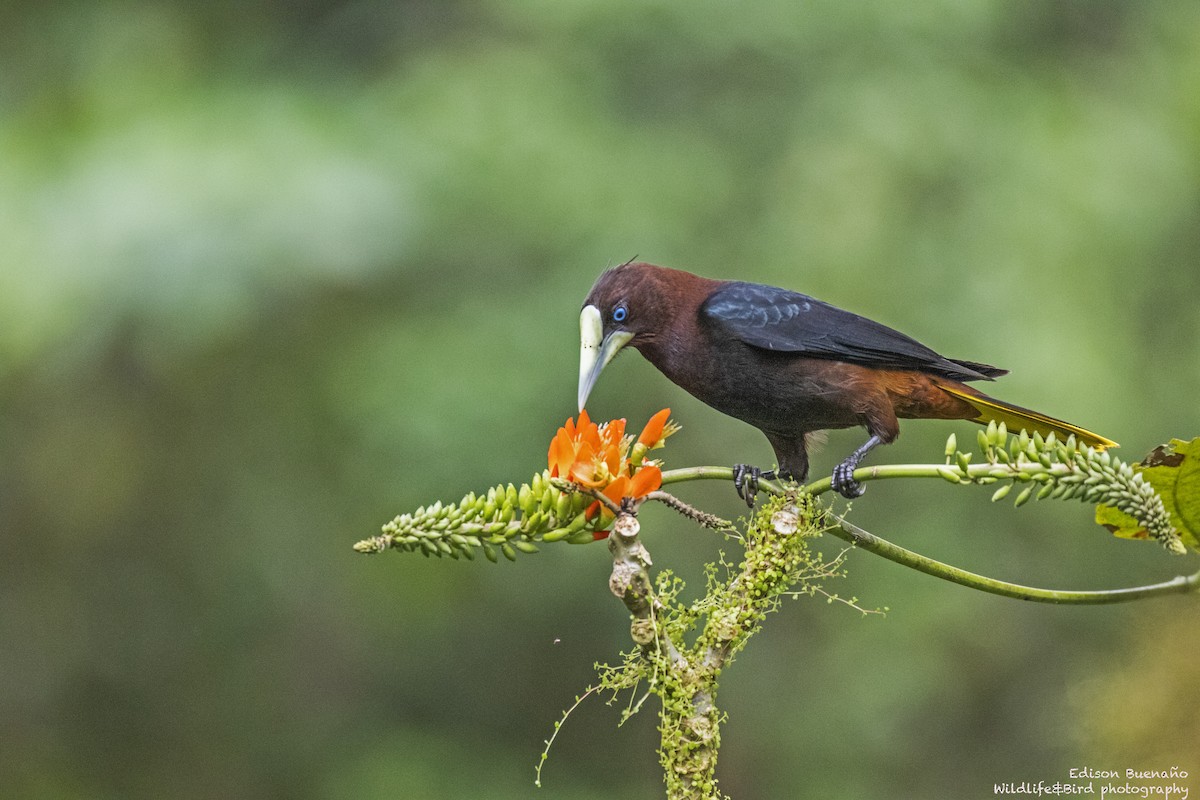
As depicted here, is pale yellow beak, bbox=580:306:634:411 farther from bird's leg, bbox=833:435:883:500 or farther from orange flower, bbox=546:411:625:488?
orange flower, bbox=546:411:625:488

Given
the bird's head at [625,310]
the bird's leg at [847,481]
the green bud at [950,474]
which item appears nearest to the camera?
the green bud at [950,474]

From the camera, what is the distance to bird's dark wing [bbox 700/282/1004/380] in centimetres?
325

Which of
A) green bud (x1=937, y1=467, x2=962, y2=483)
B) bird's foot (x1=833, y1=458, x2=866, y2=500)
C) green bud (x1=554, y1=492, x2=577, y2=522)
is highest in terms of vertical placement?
bird's foot (x1=833, y1=458, x2=866, y2=500)

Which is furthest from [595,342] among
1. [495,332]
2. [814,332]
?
[495,332]

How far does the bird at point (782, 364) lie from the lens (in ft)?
10.4

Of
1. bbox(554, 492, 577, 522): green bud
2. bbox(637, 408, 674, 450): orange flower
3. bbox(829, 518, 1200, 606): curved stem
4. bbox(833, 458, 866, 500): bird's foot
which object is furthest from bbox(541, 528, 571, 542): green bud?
bbox(833, 458, 866, 500): bird's foot

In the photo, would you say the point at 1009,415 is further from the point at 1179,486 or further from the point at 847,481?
the point at 1179,486

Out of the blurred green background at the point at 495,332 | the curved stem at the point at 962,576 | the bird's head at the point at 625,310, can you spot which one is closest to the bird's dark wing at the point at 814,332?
the bird's head at the point at 625,310

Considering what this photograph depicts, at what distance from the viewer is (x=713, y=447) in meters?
6.04

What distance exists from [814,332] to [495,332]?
288 cm

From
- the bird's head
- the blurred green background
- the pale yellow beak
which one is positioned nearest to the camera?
the pale yellow beak

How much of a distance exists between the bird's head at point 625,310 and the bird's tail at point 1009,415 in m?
0.74

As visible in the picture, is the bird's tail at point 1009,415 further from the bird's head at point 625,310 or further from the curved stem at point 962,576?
the curved stem at point 962,576

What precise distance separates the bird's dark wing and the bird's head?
0.49 ft
